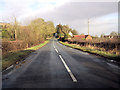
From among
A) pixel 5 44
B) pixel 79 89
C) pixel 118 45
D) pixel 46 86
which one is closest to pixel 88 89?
pixel 79 89

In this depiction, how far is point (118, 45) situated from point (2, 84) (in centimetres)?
1301

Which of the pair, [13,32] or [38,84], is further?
[13,32]

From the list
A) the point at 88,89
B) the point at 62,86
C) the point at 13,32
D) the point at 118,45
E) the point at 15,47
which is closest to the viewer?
the point at 88,89

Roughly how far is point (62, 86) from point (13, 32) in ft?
62.5

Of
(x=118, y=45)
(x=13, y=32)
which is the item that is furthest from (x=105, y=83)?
(x=13, y=32)

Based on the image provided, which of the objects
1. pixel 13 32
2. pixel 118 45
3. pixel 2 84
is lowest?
pixel 2 84

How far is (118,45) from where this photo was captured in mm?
12500

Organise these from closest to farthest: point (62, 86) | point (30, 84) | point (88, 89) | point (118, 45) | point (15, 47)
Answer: point (88, 89), point (62, 86), point (30, 84), point (118, 45), point (15, 47)

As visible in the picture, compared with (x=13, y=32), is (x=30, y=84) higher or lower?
lower

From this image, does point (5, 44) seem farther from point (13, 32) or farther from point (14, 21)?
point (14, 21)

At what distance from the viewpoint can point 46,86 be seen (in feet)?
12.8

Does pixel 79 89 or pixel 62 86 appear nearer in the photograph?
pixel 79 89

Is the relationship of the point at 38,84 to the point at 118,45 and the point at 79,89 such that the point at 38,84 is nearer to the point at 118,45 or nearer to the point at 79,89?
the point at 79,89

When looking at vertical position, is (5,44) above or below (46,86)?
above
